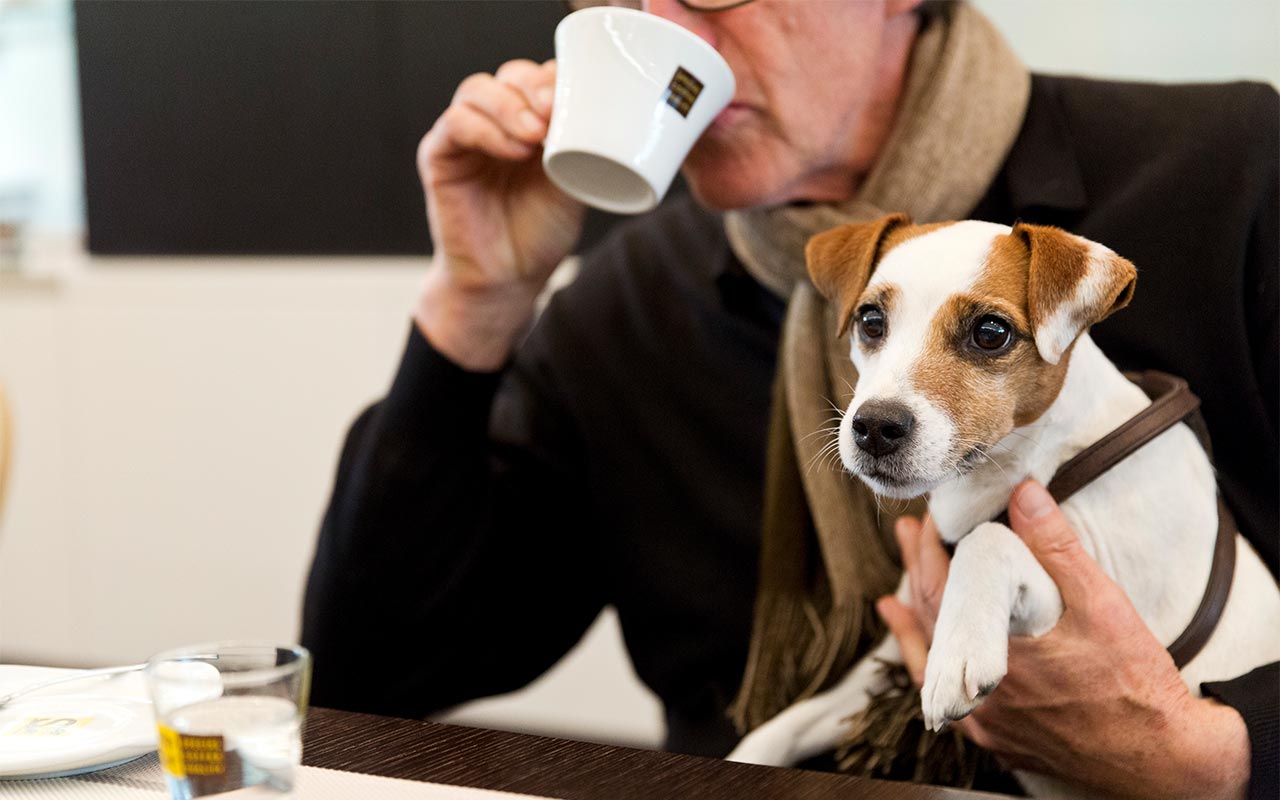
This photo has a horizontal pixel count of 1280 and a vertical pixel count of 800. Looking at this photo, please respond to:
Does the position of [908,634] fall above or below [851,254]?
below

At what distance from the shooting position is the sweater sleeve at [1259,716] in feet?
2.24

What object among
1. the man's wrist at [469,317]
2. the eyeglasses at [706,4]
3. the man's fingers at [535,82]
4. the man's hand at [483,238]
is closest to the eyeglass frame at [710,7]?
the eyeglasses at [706,4]

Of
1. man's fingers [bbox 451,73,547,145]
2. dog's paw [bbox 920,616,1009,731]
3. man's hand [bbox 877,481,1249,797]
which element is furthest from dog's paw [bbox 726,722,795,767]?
man's fingers [bbox 451,73,547,145]

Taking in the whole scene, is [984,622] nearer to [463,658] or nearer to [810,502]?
[810,502]

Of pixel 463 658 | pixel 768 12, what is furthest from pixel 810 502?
pixel 463 658

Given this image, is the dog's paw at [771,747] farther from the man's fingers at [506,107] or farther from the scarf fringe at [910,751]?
the man's fingers at [506,107]

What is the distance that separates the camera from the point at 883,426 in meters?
0.58

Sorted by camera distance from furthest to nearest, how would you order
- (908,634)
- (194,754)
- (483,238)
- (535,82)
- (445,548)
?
(445,548)
(483,238)
(535,82)
(908,634)
(194,754)

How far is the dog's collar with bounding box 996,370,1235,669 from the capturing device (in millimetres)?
655

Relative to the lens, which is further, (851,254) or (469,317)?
(469,317)

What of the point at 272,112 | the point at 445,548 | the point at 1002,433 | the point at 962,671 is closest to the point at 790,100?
the point at 1002,433

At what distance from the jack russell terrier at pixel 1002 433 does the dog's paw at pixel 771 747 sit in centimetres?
18

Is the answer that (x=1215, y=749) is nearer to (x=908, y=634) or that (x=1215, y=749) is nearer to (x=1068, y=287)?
(x=908, y=634)

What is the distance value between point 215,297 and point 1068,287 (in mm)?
2036
